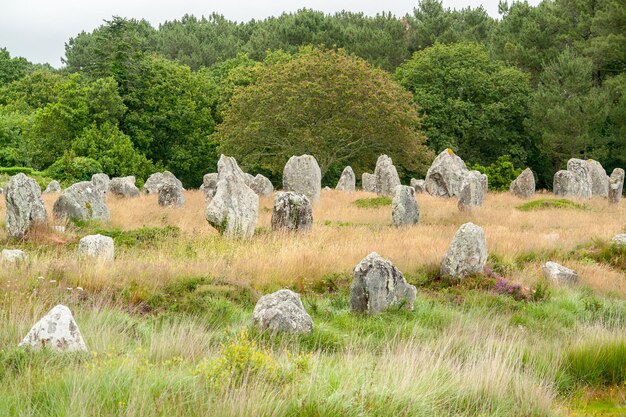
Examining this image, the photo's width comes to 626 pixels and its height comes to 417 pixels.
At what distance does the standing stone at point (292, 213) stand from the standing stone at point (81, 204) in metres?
5.53

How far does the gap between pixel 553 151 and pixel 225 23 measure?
48899 mm

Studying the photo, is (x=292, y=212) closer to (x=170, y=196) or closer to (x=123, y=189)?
(x=170, y=196)

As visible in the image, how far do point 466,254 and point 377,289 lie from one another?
10.4ft

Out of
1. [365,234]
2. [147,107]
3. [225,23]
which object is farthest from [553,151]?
[225,23]

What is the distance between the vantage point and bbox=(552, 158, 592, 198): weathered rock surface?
107 feet

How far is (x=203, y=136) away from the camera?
49.1 metres

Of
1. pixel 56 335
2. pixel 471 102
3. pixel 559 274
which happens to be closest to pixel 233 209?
pixel 559 274

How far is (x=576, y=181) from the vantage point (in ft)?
107

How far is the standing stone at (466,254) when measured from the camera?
39.6ft

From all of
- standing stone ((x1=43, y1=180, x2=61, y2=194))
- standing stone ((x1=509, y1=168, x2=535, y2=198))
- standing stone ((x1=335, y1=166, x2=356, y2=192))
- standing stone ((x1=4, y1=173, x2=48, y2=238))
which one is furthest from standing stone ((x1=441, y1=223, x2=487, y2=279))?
standing stone ((x1=335, y1=166, x2=356, y2=192))

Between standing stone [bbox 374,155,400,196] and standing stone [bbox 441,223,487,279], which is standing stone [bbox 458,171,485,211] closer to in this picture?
standing stone [bbox 374,155,400,196]

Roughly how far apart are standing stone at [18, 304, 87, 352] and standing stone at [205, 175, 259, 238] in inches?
358

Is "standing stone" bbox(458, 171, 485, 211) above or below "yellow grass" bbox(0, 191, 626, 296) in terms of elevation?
above

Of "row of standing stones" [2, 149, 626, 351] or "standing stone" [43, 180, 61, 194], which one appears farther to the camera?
"standing stone" [43, 180, 61, 194]
